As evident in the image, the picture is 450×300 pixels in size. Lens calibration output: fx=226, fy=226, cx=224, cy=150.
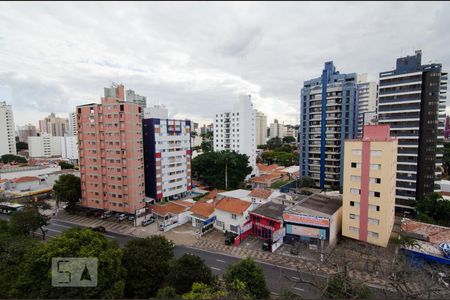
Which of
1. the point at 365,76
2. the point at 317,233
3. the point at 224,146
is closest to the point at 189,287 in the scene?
the point at 317,233

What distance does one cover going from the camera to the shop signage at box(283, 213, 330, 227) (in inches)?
768

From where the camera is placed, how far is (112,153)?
Answer: 89.9ft

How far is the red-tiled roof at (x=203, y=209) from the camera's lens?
2459 cm

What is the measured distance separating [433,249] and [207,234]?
61.3 feet

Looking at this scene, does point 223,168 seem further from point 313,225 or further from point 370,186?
point 370,186

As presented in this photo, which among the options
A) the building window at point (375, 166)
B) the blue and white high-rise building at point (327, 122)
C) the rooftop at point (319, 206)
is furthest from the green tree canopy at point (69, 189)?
the blue and white high-rise building at point (327, 122)

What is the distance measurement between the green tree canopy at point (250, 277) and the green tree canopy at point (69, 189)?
2627 cm

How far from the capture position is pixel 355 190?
2008cm

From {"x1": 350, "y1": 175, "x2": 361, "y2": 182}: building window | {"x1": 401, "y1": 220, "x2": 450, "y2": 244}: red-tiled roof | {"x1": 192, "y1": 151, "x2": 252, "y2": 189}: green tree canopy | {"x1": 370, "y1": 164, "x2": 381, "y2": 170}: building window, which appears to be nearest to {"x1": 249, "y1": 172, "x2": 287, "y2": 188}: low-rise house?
{"x1": 192, "y1": 151, "x2": 252, "y2": 189}: green tree canopy

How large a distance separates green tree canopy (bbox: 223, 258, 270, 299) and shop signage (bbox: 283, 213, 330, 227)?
9257 mm

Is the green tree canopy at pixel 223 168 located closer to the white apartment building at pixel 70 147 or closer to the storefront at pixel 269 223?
the storefront at pixel 269 223

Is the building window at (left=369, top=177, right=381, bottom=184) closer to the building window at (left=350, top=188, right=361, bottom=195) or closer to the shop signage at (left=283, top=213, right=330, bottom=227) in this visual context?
the building window at (left=350, top=188, right=361, bottom=195)

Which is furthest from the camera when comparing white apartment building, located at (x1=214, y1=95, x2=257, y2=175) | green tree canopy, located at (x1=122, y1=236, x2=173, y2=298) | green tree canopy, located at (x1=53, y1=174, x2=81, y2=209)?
white apartment building, located at (x1=214, y1=95, x2=257, y2=175)

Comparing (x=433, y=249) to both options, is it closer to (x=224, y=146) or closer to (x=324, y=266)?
(x=324, y=266)
